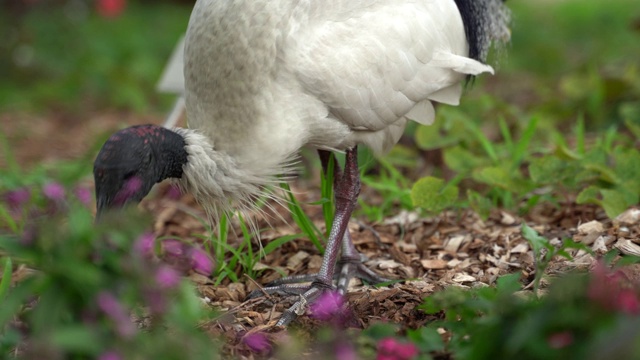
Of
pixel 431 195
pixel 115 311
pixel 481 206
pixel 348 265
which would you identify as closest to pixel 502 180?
pixel 481 206

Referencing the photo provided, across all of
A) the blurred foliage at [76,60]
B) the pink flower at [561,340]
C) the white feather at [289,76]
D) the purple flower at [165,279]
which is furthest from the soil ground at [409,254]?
the blurred foliage at [76,60]

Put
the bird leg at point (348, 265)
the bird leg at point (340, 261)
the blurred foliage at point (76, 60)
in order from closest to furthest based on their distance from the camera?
1. the bird leg at point (340, 261)
2. the bird leg at point (348, 265)
3. the blurred foliage at point (76, 60)

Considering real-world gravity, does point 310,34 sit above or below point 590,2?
above

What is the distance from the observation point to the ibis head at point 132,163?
3035mm

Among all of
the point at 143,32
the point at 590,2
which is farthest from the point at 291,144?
the point at 590,2

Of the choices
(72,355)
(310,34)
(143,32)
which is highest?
(310,34)

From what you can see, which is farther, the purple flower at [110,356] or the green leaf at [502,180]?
the green leaf at [502,180]

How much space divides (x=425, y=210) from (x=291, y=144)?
3.93 ft

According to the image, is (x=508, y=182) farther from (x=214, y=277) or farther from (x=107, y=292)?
(x=107, y=292)

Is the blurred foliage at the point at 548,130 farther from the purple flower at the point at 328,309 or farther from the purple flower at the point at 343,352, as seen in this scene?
the purple flower at the point at 343,352

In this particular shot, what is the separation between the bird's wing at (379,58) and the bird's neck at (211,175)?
46 cm

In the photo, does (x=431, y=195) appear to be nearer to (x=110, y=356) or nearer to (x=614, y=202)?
(x=614, y=202)

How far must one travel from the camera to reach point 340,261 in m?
4.04

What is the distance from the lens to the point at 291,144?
3.42 m
